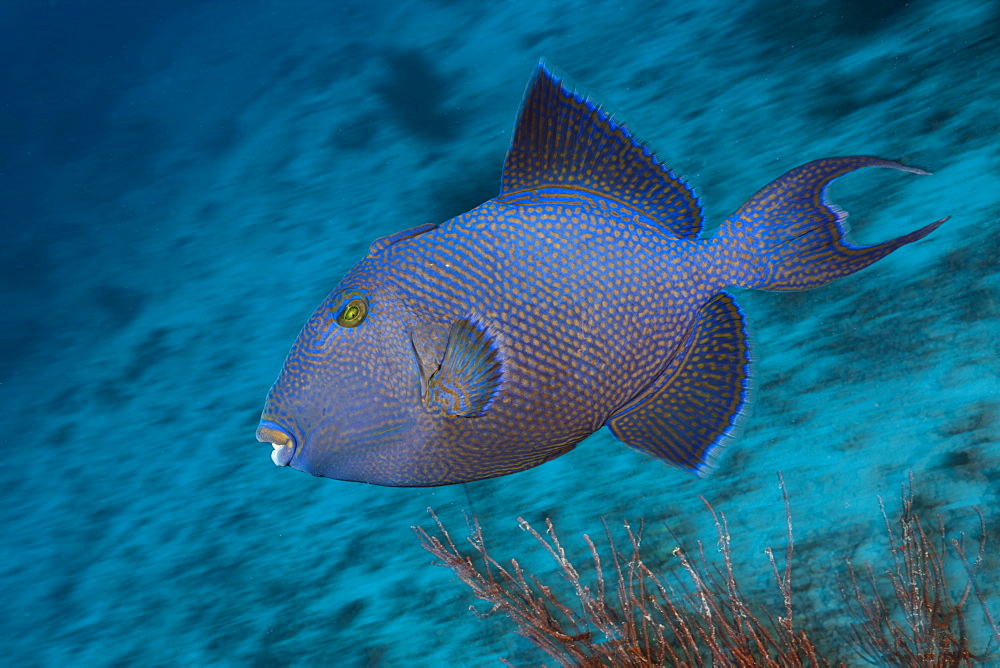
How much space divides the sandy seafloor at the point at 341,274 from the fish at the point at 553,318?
0.10m

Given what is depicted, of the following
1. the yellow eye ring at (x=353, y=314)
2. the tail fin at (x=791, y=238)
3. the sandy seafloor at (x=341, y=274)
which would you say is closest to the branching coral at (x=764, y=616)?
the sandy seafloor at (x=341, y=274)

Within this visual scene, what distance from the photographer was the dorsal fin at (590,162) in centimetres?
83

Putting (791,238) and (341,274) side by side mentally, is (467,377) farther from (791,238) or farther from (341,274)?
(341,274)

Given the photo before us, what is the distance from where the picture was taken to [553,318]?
74 cm

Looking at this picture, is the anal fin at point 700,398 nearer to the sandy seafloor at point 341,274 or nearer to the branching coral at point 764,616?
the sandy seafloor at point 341,274

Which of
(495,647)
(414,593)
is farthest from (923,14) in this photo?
(414,593)

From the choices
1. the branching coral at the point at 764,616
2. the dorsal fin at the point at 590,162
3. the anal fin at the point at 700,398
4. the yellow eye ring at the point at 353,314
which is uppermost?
the dorsal fin at the point at 590,162

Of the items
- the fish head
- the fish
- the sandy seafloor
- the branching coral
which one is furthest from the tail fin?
the branching coral

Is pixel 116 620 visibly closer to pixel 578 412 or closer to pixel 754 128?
pixel 578 412

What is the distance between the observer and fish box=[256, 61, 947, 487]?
69 cm

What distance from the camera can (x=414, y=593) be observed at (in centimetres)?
280

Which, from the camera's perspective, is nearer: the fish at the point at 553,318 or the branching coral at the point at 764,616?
the fish at the point at 553,318

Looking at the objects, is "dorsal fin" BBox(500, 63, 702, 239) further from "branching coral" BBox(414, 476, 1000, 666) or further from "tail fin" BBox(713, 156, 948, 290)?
"branching coral" BBox(414, 476, 1000, 666)

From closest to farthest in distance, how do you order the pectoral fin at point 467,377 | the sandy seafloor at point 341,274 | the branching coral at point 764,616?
the pectoral fin at point 467,377 → the branching coral at point 764,616 → the sandy seafloor at point 341,274
